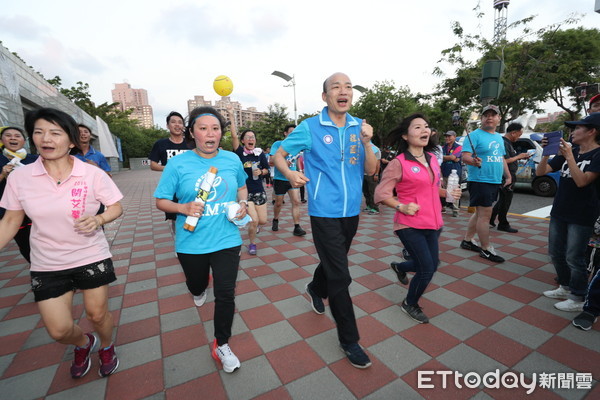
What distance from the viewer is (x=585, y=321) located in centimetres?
260

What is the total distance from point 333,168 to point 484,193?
3.15 metres

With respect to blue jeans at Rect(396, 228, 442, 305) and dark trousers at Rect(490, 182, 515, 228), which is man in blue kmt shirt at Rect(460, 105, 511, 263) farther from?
blue jeans at Rect(396, 228, 442, 305)

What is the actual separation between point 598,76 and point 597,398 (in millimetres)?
22721

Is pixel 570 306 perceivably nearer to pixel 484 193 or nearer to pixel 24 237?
pixel 484 193

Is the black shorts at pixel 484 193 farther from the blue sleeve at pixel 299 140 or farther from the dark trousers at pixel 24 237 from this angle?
the dark trousers at pixel 24 237

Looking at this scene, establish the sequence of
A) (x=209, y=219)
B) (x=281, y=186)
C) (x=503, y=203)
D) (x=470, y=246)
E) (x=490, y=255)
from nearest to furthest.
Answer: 1. (x=209, y=219)
2. (x=490, y=255)
3. (x=470, y=246)
4. (x=281, y=186)
5. (x=503, y=203)

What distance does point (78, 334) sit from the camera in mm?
2078

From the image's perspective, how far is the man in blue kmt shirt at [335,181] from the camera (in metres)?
2.21

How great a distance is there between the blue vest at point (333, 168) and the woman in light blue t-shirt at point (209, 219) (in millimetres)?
617

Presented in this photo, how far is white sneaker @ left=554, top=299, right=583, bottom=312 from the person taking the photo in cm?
288

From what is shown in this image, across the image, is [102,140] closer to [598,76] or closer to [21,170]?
[21,170]

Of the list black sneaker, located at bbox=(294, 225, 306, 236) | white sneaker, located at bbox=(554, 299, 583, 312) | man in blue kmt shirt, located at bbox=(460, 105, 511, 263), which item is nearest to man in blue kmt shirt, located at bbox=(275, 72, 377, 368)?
white sneaker, located at bbox=(554, 299, 583, 312)

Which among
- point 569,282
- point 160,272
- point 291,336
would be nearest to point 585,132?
point 569,282

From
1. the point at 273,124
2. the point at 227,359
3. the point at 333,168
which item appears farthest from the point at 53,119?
the point at 273,124
